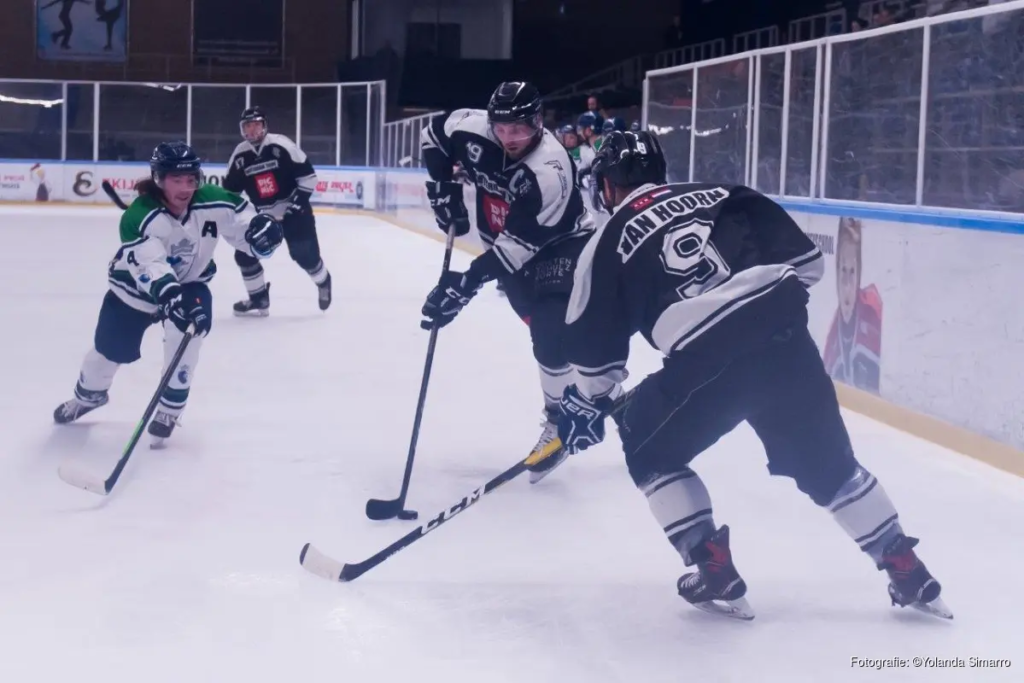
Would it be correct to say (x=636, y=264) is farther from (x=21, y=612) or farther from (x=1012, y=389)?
(x=1012, y=389)

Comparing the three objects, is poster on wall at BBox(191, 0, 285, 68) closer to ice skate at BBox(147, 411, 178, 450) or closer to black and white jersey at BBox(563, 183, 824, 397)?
ice skate at BBox(147, 411, 178, 450)

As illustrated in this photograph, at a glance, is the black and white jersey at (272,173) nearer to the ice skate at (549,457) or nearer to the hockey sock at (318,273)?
the hockey sock at (318,273)

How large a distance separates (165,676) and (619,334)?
99 cm

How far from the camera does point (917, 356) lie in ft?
15.1

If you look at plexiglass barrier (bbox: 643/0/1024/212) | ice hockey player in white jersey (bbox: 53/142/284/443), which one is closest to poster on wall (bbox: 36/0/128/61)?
plexiglass barrier (bbox: 643/0/1024/212)

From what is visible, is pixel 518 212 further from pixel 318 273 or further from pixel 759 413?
pixel 318 273

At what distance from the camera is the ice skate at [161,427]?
4156mm

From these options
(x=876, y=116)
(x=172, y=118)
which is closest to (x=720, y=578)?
(x=876, y=116)

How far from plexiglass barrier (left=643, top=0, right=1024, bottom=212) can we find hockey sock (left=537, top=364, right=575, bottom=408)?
1476mm

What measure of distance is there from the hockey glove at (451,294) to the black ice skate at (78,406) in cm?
131

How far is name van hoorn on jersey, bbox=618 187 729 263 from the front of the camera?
2479 millimetres

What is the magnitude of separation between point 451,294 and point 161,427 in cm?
111

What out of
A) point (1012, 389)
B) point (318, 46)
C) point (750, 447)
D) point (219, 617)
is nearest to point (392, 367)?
point (750, 447)

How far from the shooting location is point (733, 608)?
2664 millimetres
